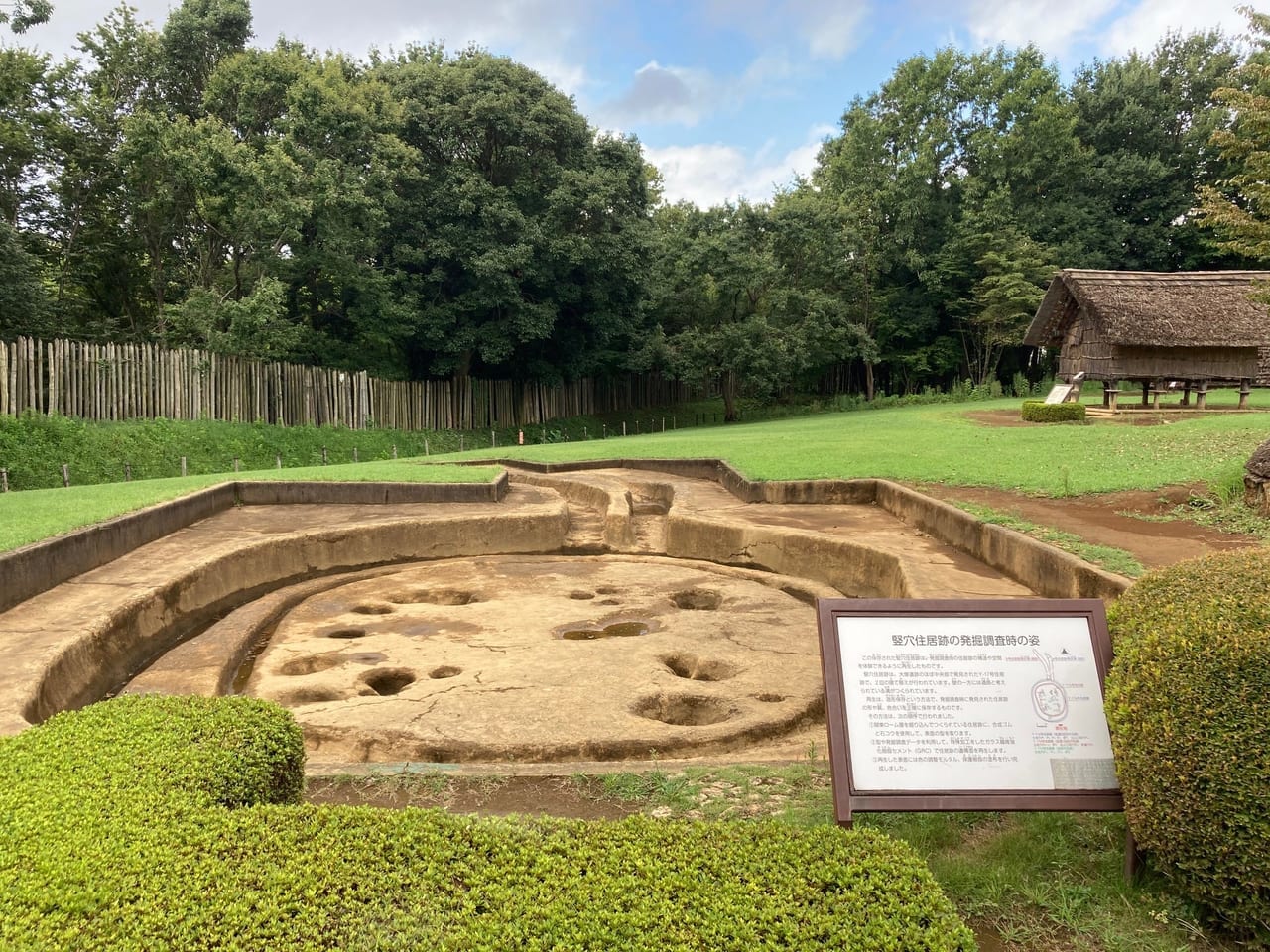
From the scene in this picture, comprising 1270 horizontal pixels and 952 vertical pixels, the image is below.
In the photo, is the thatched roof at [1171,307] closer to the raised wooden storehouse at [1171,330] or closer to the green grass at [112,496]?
the raised wooden storehouse at [1171,330]

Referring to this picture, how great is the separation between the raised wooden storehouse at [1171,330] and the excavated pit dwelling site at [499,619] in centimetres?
1397

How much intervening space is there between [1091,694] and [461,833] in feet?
7.27

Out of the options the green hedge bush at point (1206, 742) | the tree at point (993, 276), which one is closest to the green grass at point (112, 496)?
the green hedge bush at point (1206, 742)

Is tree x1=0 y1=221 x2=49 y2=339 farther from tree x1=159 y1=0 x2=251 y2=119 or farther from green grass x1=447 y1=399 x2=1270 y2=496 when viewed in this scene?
green grass x1=447 y1=399 x2=1270 y2=496

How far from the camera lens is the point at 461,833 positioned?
2.44m

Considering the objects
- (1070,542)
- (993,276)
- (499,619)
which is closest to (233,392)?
(499,619)

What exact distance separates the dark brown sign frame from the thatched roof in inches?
813

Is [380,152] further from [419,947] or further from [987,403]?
[419,947]

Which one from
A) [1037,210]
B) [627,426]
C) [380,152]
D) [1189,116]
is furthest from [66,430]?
[1189,116]

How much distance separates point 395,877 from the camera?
222cm

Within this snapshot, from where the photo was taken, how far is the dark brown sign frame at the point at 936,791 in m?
2.79

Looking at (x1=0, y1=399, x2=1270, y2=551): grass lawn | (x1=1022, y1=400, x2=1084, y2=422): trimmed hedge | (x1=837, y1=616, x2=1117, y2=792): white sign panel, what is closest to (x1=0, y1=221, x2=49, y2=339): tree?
(x1=0, y1=399, x2=1270, y2=551): grass lawn

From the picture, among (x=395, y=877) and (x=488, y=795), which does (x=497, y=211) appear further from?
(x=395, y=877)

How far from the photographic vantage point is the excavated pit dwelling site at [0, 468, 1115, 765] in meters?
4.84
